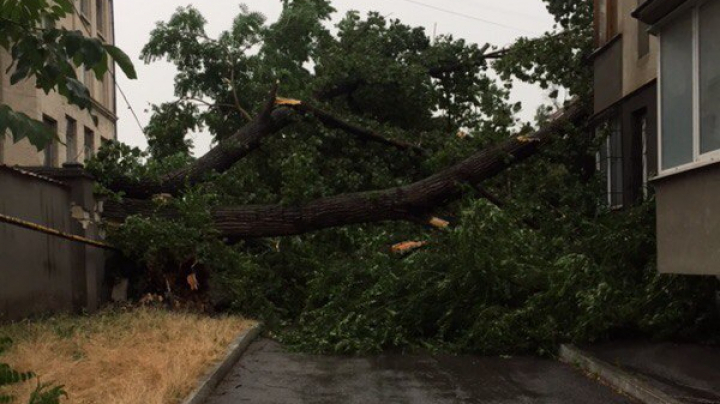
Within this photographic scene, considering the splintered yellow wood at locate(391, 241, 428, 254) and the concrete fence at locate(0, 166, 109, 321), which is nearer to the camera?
the concrete fence at locate(0, 166, 109, 321)

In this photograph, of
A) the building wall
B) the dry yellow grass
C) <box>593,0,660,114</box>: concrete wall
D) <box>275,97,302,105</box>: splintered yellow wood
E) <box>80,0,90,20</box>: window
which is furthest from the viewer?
<box>80,0,90,20</box>: window

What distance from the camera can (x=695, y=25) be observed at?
8.09 meters

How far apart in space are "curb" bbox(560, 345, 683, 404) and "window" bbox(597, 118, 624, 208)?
19.9ft

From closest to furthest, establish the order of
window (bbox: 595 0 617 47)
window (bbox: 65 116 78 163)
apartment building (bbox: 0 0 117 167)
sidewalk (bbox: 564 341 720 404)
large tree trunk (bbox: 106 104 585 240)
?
1. sidewalk (bbox: 564 341 720 404)
2. large tree trunk (bbox: 106 104 585 240)
3. window (bbox: 595 0 617 47)
4. apartment building (bbox: 0 0 117 167)
5. window (bbox: 65 116 78 163)

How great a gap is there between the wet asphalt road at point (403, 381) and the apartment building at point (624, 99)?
4.41m

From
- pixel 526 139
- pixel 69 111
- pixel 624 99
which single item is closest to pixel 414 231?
pixel 526 139

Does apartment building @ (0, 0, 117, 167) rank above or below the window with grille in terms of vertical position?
below

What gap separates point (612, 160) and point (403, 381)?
28.6 feet

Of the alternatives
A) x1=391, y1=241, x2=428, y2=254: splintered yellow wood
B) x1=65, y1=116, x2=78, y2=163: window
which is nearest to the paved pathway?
x1=391, y1=241, x2=428, y2=254: splintered yellow wood

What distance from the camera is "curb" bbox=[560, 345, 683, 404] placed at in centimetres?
702

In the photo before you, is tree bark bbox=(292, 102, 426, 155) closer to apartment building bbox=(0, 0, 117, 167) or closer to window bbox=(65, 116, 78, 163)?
apartment building bbox=(0, 0, 117, 167)

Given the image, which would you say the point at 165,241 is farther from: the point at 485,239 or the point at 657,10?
the point at 657,10

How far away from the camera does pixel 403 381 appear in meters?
8.66

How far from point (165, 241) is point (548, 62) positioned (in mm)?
9274
